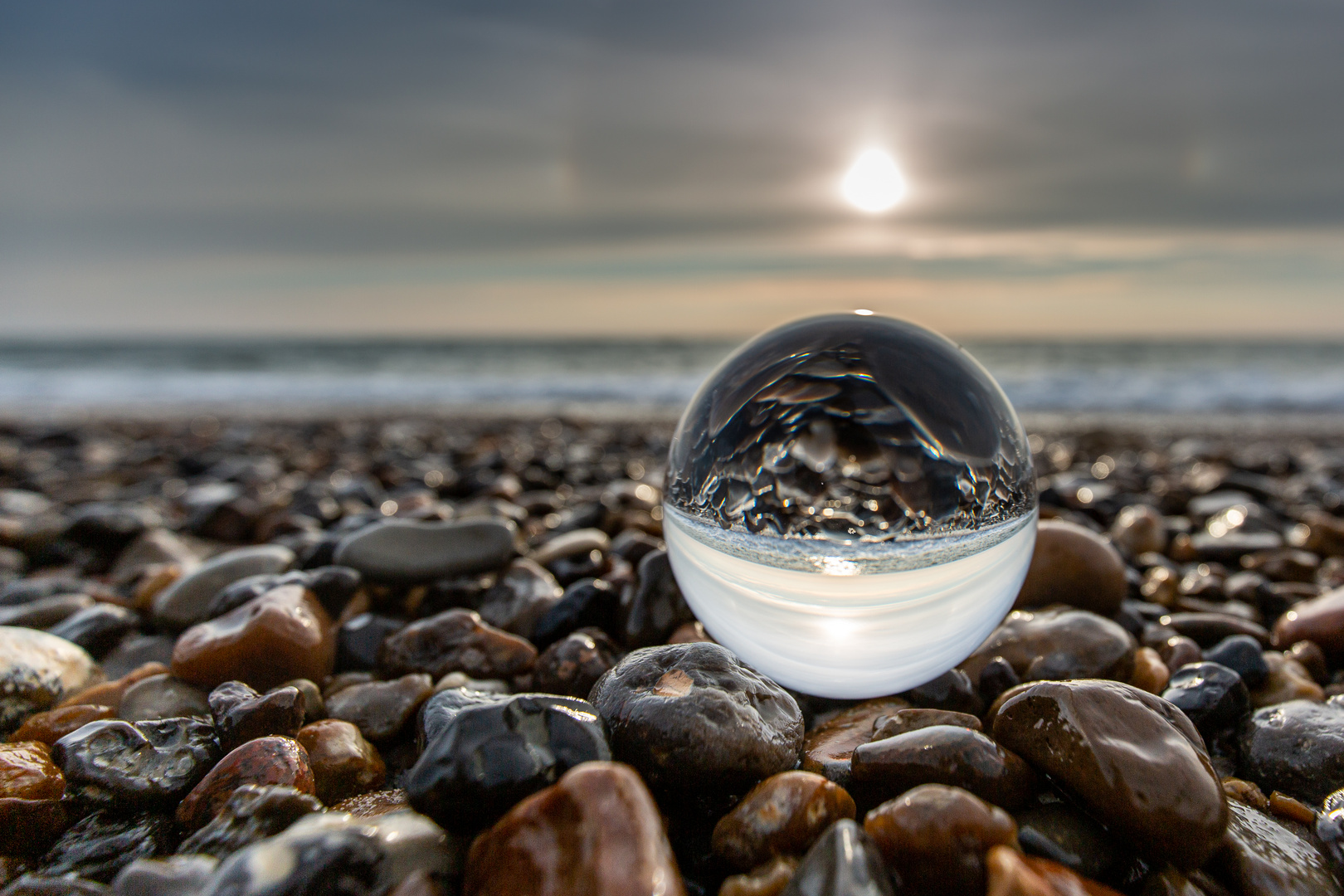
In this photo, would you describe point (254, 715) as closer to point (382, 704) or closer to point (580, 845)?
point (382, 704)

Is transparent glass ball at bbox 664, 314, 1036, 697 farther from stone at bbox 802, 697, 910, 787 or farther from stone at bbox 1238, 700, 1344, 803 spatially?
stone at bbox 1238, 700, 1344, 803

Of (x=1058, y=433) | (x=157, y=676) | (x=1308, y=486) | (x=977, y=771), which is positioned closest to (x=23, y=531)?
(x=157, y=676)

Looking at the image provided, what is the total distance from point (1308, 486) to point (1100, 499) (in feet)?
7.45

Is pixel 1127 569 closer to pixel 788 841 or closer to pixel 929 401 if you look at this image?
pixel 929 401

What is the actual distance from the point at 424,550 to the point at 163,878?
1.57 m

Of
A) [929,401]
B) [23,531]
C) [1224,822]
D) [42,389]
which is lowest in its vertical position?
[42,389]

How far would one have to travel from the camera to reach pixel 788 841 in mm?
1362

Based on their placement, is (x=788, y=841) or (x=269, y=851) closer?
(x=269, y=851)

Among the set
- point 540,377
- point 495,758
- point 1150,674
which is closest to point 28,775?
point 495,758

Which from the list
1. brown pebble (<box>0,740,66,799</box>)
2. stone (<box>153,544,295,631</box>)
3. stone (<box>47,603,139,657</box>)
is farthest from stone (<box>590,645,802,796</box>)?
stone (<box>47,603,139,657</box>)

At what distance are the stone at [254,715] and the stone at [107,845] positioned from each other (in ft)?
0.71

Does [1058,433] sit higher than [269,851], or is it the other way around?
[269,851]

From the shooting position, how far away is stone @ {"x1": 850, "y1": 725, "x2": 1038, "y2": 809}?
4.78 ft

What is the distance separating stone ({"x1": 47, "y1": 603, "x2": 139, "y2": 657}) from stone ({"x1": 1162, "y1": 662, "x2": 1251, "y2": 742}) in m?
3.30
